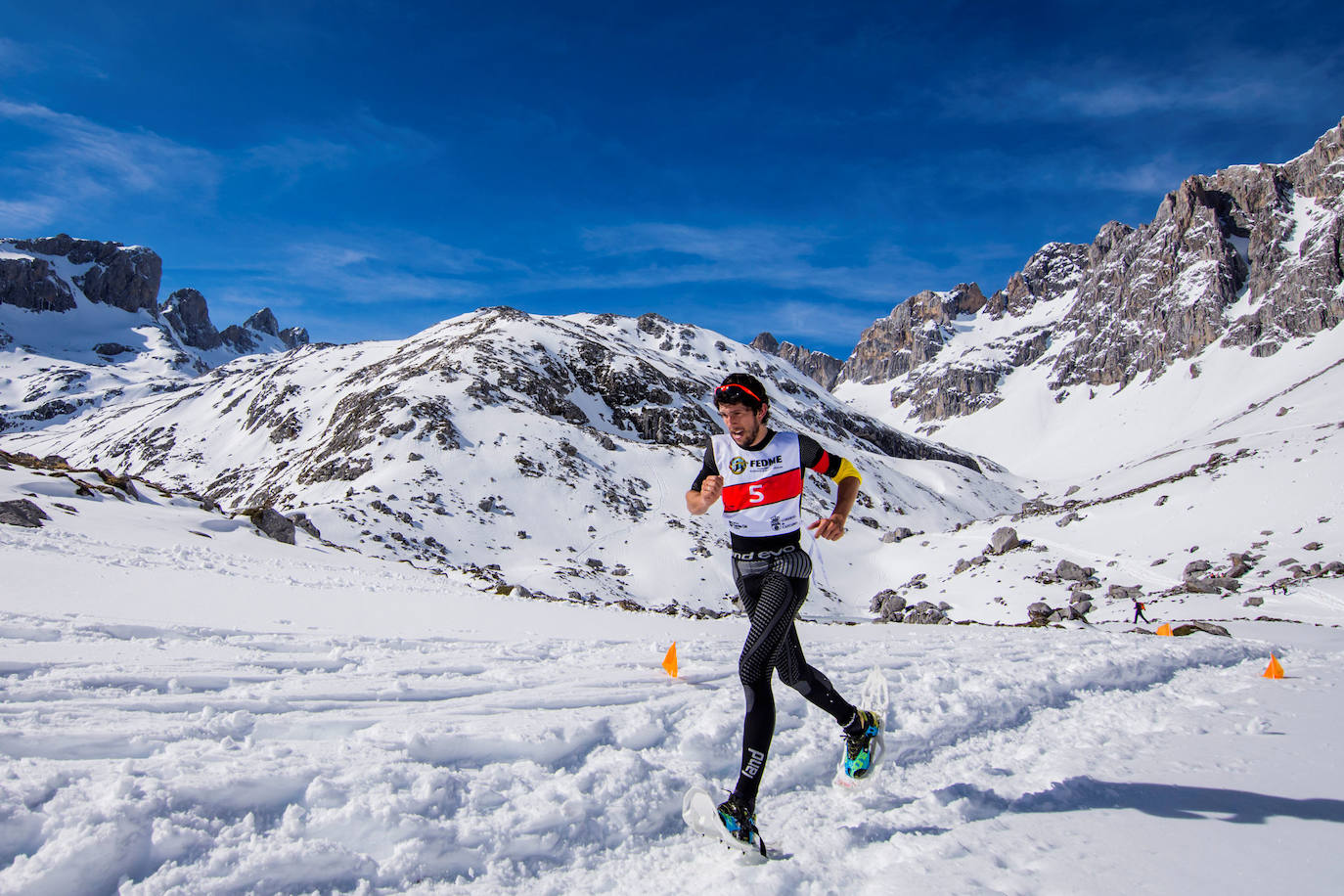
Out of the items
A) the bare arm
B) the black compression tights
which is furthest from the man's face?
the black compression tights

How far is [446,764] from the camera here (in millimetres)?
4301

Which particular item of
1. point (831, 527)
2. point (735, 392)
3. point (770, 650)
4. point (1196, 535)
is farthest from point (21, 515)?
point (1196, 535)

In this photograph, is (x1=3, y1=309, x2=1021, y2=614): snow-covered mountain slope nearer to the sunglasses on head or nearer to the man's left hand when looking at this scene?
the man's left hand

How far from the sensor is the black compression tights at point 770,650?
439 centimetres

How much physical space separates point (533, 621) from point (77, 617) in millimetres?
5820

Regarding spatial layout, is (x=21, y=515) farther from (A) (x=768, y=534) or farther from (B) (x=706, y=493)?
(A) (x=768, y=534)

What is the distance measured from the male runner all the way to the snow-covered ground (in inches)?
27.7

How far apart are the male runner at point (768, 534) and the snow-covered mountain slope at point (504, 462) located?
14.0 metres

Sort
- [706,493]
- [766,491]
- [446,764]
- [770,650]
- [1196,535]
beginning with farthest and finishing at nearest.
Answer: [1196,535], [706,493], [766,491], [770,650], [446,764]

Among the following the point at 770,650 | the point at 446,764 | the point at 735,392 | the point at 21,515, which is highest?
the point at 735,392

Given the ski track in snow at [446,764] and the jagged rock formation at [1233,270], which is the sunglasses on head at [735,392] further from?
the jagged rock formation at [1233,270]

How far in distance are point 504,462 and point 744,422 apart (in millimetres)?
54036

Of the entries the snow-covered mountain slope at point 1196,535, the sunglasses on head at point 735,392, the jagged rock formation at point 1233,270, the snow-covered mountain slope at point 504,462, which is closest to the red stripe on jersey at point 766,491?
the sunglasses on head at point 735,392

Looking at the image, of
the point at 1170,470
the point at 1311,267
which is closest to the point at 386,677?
the point at 1170,470
